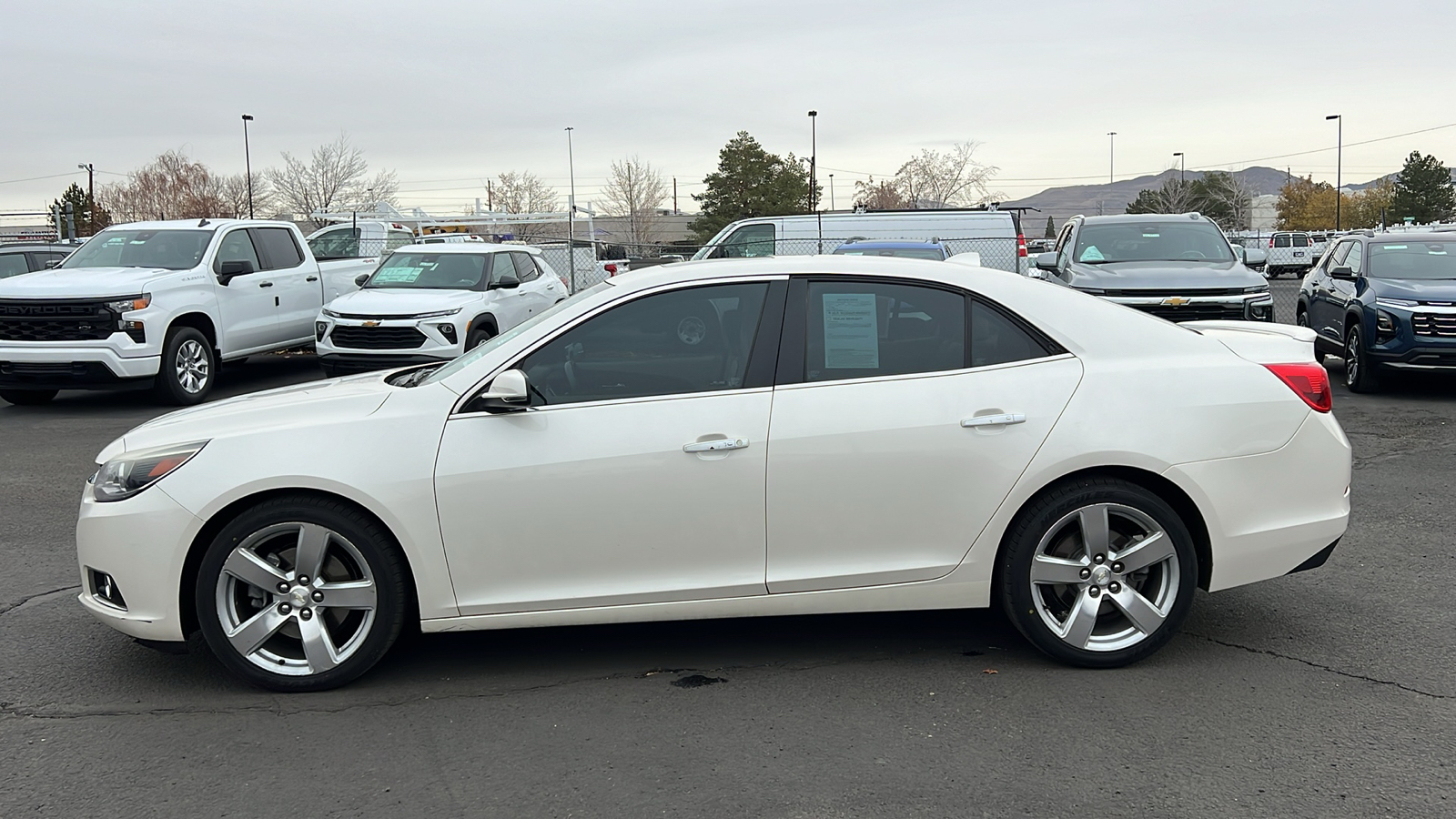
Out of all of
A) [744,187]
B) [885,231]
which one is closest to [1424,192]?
[744,187]

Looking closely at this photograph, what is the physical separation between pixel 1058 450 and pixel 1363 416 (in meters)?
7.98

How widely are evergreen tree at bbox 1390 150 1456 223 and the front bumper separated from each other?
8806cm

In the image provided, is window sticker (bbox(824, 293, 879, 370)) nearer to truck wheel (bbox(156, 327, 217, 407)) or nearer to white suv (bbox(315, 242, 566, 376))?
white suv (bbox(315, 242, 566, 376))

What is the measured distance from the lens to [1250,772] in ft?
11.7

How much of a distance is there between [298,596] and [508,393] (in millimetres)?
1067

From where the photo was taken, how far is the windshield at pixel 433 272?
572 inches

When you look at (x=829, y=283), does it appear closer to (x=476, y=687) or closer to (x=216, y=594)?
(x=476, y=687)

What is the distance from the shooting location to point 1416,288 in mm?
11562

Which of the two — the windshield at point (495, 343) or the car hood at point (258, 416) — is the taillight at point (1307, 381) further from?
the car hood at point (258, 416)

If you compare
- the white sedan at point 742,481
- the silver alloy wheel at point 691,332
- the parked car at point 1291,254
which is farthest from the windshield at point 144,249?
the parked car at point 1291,254

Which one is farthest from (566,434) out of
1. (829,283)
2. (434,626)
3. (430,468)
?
(829,283)

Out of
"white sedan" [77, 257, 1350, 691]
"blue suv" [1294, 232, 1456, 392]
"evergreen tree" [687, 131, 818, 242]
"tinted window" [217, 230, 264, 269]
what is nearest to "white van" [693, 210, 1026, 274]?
"blue suv" [1294, 232, 1456, 392]

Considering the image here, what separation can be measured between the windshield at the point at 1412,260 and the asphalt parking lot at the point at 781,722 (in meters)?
8.00

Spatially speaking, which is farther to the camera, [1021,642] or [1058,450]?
[1021,642]
